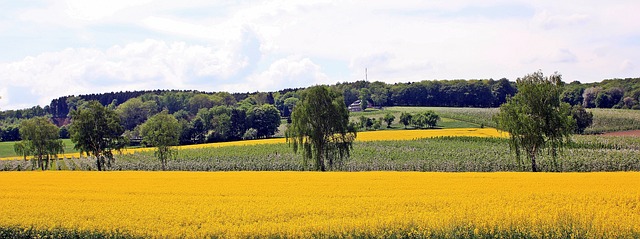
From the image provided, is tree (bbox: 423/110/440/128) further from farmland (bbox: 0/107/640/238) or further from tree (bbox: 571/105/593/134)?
farmland (bbox: 0/107/640/238)

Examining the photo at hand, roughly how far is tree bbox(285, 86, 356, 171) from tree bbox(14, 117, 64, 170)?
1578 inches

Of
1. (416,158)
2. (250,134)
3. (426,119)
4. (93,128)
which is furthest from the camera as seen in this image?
(250,134)

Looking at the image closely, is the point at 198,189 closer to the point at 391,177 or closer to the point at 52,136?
the point at 391,177

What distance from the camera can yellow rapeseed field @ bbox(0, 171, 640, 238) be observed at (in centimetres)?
1842

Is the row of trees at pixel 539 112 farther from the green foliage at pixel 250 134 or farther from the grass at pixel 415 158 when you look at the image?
the green foliage at pixel 250 134

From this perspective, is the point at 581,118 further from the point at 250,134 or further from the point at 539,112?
the point at 539,112

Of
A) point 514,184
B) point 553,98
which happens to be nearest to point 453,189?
point 514,184

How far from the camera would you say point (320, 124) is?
51281 mm

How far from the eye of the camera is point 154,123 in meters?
68.4

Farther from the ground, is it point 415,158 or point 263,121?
point 263,121

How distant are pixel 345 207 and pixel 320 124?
29.9 meters

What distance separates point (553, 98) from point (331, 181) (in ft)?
75.9

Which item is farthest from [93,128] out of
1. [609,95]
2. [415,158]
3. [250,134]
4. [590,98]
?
[590,98]

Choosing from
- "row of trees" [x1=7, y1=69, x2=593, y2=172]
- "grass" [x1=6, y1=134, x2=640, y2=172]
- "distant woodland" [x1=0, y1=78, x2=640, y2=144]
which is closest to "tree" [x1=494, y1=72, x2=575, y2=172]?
"row of trees" [x1=7, y1=69, x2=593, y2=172]
